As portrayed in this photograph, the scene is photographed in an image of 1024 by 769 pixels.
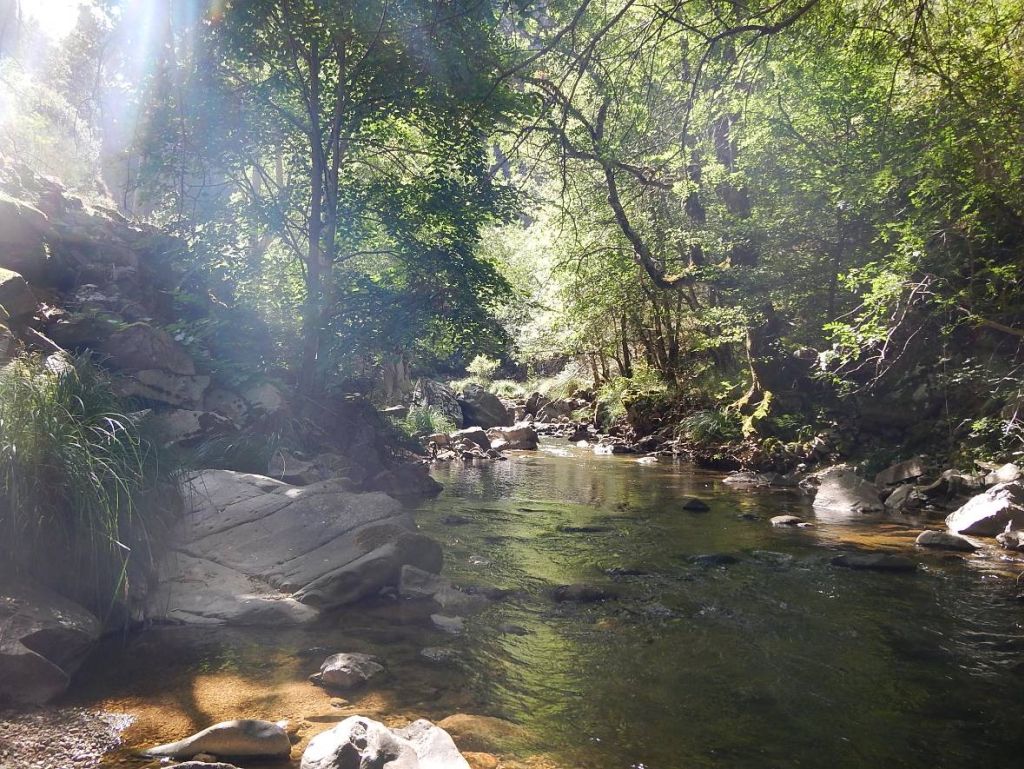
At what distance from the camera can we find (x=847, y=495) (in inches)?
451

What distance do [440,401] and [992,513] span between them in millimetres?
16465

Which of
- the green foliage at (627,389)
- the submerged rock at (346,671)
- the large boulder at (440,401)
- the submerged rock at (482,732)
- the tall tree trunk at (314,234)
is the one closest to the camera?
the submerged rock at (482,732)

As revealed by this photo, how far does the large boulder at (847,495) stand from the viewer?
36.5ft

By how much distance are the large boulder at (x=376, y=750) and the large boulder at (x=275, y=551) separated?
2290 millimetres

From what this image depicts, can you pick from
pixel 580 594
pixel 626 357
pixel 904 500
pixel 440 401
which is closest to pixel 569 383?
pixel 626 357

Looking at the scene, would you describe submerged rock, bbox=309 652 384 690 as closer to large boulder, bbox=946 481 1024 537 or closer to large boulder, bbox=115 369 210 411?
large boulder, bbox=115 369 210 411

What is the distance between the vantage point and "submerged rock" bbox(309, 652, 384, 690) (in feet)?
14.4

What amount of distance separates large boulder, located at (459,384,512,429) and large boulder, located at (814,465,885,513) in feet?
42.9

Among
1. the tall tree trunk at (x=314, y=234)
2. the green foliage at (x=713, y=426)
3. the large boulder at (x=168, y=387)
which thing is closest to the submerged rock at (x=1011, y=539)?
the green foliage at (x=713, y=426)

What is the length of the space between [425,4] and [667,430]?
15757 mm

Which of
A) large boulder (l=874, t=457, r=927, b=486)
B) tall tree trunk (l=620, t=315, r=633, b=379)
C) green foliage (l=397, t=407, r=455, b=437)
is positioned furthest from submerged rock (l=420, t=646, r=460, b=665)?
tall tree trunk (l=620, t=315, r=633, b=379)

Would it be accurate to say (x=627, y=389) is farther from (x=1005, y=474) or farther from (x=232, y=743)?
(x=232, y=743)

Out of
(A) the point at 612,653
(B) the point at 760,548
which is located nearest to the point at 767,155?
(B) the point at 760,548

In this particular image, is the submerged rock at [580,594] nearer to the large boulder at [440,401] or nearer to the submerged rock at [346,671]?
the submerged rock at [346,671]
